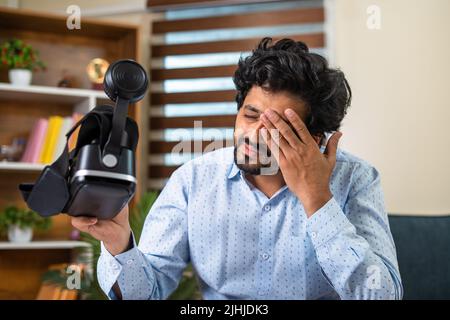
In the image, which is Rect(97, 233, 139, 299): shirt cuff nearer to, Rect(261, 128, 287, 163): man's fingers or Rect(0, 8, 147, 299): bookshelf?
Rect(261, 128, 287, 163): man's fingers

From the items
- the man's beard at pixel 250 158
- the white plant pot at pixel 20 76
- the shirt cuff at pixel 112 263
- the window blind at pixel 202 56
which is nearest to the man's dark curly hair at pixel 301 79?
the man's beard at pixel 250 158

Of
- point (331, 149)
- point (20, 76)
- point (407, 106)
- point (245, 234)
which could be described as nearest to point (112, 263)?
point (245, 234)

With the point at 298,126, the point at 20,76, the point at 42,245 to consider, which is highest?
the point at 20,76

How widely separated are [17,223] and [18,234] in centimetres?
4

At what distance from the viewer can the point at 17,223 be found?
1.81 meters

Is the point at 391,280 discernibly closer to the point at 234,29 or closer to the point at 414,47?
the point at 414,47

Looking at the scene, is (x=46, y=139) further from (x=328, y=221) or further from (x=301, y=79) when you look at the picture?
(x=328, y=221)

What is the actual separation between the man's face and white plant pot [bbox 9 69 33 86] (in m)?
1.21

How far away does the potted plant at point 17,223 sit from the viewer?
1.81 m

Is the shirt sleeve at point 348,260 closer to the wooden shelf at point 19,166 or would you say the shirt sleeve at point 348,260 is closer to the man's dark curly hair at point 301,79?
the man's dark curly hair at point 301,79

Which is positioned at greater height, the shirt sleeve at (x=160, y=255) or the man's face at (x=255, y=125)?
the man's face at (x=255, y=125)

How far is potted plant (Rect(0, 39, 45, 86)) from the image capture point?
1826 mm

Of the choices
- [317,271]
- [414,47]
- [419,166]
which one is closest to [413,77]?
[414,47]

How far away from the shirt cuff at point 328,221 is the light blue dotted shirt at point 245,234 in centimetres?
7
